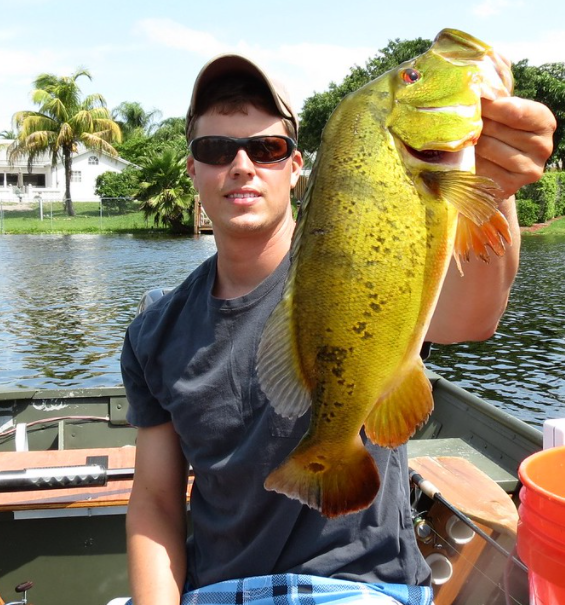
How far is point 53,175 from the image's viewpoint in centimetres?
6325

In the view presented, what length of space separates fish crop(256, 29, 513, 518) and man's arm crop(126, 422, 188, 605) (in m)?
1.05

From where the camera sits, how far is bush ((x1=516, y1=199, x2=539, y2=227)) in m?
42.8

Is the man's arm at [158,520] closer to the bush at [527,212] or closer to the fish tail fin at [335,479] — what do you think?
the fish tail fin at [335,479]

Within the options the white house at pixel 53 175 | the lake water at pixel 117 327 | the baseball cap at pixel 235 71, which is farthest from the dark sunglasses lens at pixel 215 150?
the white house at pixel 53 175

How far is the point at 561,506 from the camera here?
1.67 m

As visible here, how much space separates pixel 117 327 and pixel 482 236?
16.2 meters

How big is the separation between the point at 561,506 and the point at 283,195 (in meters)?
1.39

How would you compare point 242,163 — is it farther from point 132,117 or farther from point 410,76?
point 132,117

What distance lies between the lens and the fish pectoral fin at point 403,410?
1668mm

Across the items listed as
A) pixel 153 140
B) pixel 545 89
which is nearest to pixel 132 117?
pixel 153 140

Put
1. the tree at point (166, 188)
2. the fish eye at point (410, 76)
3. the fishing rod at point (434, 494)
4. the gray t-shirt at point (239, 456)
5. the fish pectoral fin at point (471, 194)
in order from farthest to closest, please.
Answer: the tree at point (166, 188), the fishing rod at point (434, 494), the gray t-shirt at point (239, 456), the fish eye at point (410, 76), the fish pectoral fin at point (471, 194)

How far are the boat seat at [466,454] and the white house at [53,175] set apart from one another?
55.6 meters

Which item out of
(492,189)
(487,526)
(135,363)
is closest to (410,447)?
(487,526)

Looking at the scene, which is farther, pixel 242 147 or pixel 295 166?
pixel 295 166
